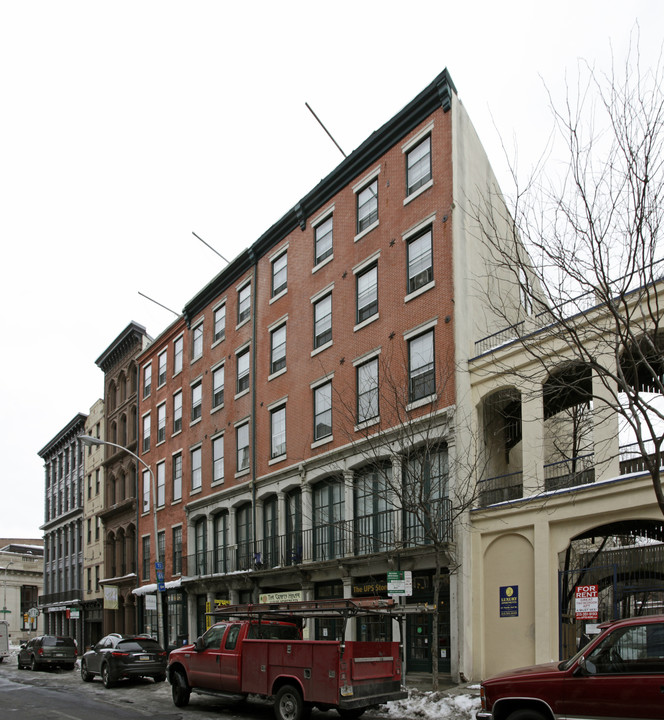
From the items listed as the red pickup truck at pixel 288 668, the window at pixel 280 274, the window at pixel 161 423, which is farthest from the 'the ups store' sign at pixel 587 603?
the window at pixel 161 423

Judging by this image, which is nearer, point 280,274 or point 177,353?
point 280,274

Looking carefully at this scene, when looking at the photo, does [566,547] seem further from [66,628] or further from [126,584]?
[66,628]

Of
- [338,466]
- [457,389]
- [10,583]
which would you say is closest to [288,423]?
[338,466]

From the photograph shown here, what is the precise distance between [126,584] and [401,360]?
28550mm

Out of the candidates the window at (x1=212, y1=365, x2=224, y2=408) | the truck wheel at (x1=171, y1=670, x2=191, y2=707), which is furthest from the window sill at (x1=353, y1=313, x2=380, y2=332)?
the truck wheel at (x1=171, y1=670, x2=191, y2=707)

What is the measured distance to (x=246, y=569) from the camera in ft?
101

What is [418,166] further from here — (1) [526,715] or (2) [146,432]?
(2) [146,432]

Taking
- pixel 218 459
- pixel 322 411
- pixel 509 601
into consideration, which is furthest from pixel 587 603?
pixel 218 459

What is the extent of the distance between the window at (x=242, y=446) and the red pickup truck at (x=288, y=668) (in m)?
15.0

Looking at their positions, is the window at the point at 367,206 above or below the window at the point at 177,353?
above

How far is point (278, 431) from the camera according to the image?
101 feet

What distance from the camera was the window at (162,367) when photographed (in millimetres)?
42875

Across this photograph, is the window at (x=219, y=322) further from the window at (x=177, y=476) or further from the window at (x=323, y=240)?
the window at (x=323, y=240)

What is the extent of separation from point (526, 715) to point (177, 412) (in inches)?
1268
